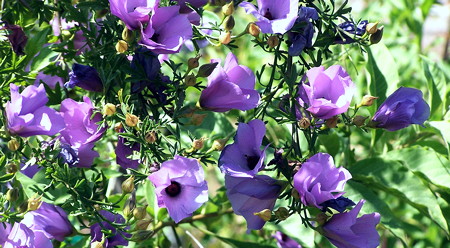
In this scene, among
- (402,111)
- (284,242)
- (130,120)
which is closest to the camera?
(130,120)

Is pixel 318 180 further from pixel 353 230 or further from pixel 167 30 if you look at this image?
pixel 167 30

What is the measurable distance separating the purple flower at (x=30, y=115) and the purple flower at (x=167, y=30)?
0.17 metres

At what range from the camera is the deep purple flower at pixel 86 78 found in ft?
3.34

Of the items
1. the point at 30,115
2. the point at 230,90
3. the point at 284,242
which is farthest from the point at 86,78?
the point at 284,242

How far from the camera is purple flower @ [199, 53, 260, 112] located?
0.97 meters

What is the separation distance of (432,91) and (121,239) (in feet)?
2.36

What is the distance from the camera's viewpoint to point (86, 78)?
102 centimetres

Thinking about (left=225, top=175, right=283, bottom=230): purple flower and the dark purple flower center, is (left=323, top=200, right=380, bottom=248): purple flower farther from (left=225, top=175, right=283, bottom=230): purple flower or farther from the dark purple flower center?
the dark purple flower center

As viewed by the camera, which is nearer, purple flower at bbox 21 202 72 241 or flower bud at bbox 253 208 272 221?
flower bud at bbox 253 208 272 221

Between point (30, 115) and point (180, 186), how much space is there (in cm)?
23

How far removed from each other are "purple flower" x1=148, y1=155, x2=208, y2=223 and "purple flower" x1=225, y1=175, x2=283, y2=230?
0.05 meters

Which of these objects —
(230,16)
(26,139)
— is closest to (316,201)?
(230,16)

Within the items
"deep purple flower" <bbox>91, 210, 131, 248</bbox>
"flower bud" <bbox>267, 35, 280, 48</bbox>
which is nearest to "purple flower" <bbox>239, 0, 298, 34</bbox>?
"flower bud" <bbox>267, 35, 280, 48</bbox>

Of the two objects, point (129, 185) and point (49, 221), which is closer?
point (129, 185)
